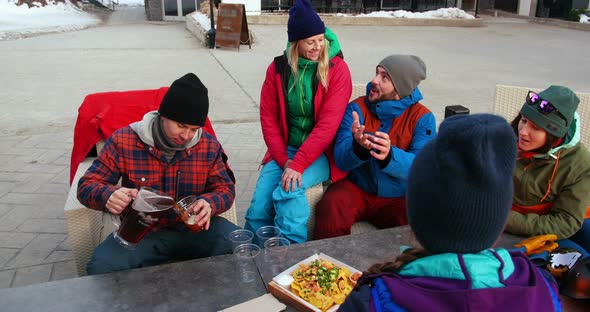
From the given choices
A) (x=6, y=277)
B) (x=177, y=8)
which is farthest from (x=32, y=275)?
(x=177, y=8)

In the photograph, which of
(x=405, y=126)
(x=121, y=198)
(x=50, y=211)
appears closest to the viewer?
(x=121, y=198)

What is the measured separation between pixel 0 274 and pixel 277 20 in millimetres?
15503

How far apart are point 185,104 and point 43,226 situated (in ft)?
7.26

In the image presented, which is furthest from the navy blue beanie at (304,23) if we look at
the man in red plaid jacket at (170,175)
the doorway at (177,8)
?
the doorway at (177,8)

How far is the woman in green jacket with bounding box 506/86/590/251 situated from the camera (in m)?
2.54

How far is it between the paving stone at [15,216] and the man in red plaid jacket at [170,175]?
1.81 m

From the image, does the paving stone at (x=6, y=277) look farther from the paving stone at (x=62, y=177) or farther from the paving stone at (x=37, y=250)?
the paving stone at (x=62, y=177)

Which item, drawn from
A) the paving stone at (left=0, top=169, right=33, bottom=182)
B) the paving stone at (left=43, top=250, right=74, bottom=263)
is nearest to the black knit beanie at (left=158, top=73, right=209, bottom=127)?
the paving stone at (left=43, top=250, right=74, bottom=263)

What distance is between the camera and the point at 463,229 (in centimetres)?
118

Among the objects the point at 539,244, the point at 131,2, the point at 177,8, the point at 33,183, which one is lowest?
the point at 33,183

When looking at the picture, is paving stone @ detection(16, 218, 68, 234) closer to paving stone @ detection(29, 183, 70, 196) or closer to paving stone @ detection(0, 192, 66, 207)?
paving stone @ detection(0, 192, 66, 207)

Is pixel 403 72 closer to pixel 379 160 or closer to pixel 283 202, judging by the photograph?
pixel 379 160

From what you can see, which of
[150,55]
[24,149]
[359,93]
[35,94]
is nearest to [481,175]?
[359,93]

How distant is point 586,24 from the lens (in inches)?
697
